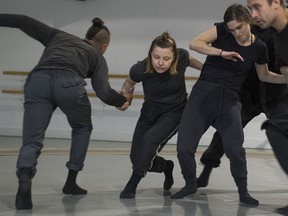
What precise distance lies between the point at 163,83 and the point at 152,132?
330 mm

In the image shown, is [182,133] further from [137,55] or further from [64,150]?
[137,55]

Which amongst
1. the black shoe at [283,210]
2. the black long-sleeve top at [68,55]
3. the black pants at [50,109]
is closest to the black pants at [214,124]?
the black shoe at [283,210]

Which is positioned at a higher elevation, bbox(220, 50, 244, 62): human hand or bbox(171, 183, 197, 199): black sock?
bbox(220, 50, 244, 62): human hand

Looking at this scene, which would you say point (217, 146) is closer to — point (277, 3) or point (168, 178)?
point (168, 178)

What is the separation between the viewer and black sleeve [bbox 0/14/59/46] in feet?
11.1

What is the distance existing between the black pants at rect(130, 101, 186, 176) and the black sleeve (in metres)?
0.81

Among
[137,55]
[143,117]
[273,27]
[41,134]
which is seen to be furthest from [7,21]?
[137,55]

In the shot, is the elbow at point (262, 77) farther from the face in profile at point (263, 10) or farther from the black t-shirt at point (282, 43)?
the face in profile at point (263, 10)

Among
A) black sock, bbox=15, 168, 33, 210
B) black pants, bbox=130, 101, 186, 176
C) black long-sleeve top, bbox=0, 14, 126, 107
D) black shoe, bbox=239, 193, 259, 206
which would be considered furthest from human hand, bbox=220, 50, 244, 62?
black sock, bbox=15, 168, 33, 210

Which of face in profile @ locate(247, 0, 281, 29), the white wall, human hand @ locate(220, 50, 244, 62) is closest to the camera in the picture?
face in profile @ locate(247, 0, 281, 29)

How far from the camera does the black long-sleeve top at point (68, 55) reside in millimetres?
3402

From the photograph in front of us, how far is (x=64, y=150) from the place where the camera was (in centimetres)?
593

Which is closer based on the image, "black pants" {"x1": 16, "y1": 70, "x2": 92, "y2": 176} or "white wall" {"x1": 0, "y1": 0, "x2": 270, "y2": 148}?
"black pants" {"x1": 16, "y1": 70, "x2": 92, "y2": 176}

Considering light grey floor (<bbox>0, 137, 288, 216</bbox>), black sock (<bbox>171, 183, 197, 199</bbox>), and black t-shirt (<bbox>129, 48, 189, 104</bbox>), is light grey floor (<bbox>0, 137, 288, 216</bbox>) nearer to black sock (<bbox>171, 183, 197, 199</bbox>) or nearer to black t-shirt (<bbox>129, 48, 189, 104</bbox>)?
black sock (<bbox>171, 183, 197, 199</bbox>)
